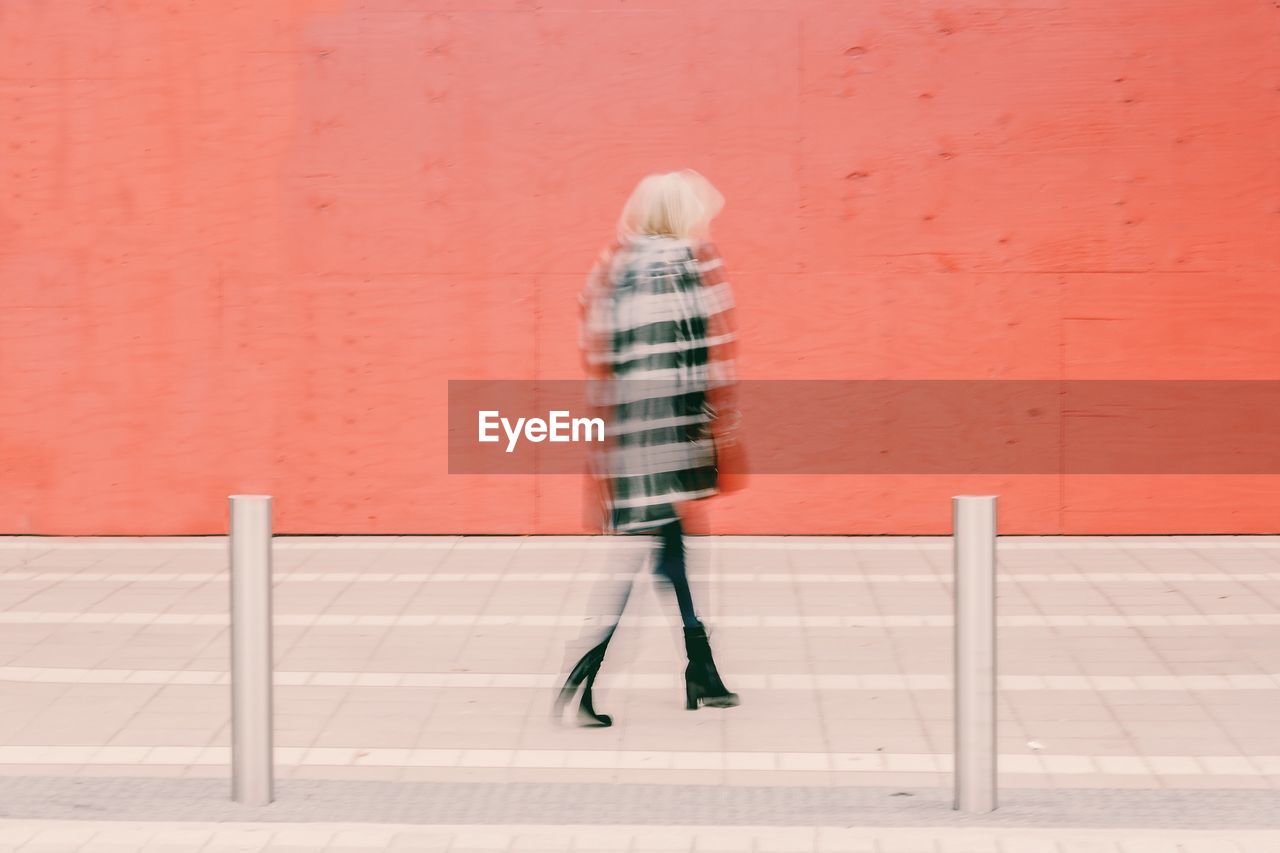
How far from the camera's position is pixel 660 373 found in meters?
5.84

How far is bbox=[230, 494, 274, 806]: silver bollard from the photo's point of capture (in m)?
4.91

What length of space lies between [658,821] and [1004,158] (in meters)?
5.63

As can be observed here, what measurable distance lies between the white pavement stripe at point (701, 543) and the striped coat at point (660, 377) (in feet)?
11.7

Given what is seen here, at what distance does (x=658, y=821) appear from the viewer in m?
4.93

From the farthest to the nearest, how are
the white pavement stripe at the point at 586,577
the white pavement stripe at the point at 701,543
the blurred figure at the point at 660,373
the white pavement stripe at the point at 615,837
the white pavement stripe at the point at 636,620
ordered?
the white pavement stripe at the point at 701,543 → the white pavement stripe at the point at 586,577 → the white pavement stripe at the point at 636,620 → the blurred figure at the point at 660,373 → the white pavement stripe at the point at 615,837

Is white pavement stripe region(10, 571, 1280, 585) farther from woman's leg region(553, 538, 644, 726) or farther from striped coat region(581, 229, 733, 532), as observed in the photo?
striped coat region(581, 229, 733, 532)

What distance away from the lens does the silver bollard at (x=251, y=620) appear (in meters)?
4.91

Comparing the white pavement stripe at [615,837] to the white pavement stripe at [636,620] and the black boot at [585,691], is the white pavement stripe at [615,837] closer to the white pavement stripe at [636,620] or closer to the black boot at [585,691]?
the black boot at [585,691]

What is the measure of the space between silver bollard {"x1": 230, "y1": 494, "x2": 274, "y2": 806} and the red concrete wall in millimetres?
4864

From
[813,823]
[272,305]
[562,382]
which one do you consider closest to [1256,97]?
[562,382]

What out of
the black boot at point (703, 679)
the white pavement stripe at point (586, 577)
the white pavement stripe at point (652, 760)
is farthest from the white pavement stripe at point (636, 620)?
the white pavement stripe at point (652, 760)

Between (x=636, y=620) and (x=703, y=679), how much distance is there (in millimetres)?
1576

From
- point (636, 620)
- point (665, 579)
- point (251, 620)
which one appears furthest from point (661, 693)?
point (251, 620)

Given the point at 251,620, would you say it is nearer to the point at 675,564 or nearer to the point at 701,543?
the point at 675,564
